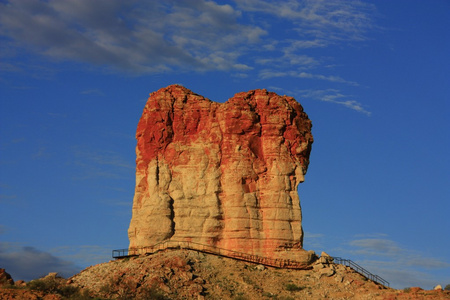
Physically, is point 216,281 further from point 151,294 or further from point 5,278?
point 5,278

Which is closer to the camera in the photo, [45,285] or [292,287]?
[45,285]

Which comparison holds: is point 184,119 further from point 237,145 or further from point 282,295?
point 282,295

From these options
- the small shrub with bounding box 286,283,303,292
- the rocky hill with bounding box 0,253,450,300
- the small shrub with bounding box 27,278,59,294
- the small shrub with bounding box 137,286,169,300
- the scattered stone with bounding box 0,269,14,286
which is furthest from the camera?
the small shrub with bounding box 286,283,303,292

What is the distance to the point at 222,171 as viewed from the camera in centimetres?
8131

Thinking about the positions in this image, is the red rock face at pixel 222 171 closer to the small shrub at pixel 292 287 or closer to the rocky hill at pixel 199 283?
the rocky hill at pixel 199 283

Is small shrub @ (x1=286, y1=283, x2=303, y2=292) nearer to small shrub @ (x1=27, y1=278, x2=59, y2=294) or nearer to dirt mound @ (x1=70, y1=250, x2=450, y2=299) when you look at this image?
dirt mound @ (x1=70, y1=250, x2=450, y2=299)

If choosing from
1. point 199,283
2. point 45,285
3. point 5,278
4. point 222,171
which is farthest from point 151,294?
point 222,171

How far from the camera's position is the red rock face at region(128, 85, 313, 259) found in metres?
79.5

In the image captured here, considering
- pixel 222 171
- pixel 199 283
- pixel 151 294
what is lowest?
pixel 151 294

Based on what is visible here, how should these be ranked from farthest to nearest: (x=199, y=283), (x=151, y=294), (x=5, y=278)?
(x=5, y=278)
(x=199, y=283)
(x=151, y=294)

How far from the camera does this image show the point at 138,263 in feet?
246

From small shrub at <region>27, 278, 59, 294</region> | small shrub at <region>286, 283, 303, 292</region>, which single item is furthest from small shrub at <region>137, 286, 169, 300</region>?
small shrub at <region>286, 283, 303, 292</region>

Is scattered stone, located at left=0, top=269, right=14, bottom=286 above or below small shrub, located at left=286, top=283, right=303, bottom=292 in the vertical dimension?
below

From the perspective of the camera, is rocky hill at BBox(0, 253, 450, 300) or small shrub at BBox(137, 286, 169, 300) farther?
rocky hill at BBox(0, 253, 450, 300)
